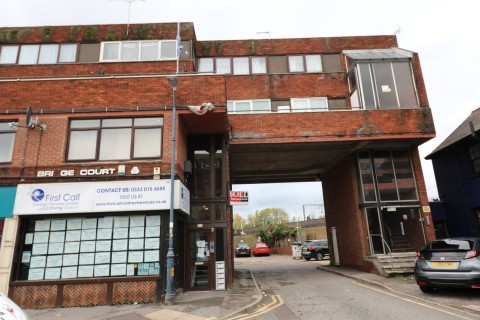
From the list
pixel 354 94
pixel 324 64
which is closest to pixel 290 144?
pixel 354 94

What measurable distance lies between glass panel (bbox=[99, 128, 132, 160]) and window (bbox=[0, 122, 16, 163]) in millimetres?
2987

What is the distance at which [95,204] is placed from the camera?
33.8 feet

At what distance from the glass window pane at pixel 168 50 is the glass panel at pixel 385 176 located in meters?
11.7

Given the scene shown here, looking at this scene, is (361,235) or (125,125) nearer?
(125,125)

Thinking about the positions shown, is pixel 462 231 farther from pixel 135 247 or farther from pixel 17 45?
pixel 17 45

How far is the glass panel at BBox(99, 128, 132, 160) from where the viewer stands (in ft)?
36.3

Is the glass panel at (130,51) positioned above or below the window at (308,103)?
above

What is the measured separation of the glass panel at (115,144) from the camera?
11.1 meters

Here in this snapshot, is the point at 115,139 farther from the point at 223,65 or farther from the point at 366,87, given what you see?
the point at 366,87

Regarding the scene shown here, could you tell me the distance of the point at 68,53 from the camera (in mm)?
17594

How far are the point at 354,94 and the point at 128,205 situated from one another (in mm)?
13099

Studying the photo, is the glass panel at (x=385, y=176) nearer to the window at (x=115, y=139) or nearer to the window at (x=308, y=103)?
the window at (x=308, y=103)

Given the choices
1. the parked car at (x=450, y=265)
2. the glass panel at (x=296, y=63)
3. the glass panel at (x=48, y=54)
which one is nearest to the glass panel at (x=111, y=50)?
the glass panel at (x=48, y=54)

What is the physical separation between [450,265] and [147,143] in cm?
997
